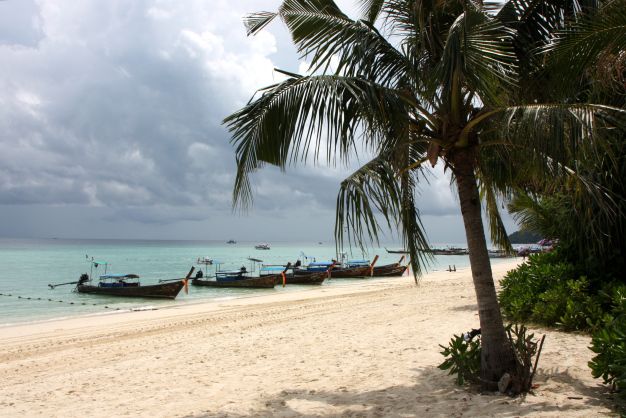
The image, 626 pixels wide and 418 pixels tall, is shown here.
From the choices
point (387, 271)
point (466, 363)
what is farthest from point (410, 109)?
point (387, 271)

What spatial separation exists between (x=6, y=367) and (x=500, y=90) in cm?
967

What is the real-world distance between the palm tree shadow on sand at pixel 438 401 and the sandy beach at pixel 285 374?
0.04 ft

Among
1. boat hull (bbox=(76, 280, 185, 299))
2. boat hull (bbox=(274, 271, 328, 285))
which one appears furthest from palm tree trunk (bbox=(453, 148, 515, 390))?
boat hull (bbox=(274, 271, 328, 285))

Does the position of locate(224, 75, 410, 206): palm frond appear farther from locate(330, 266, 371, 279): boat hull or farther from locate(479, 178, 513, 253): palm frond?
locate(330, 266, 371, 279): boat hull

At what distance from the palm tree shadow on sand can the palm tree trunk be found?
36 cm

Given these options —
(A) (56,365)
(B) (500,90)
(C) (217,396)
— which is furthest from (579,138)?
(A) (56,365)

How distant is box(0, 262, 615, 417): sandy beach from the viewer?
15.4ft

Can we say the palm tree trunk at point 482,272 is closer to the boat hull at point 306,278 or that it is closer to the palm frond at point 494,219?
the palm frond at point 494,219

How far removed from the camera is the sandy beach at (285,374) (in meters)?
4.69

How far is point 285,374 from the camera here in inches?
256

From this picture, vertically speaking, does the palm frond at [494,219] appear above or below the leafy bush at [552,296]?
above

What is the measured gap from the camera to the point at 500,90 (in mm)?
4566

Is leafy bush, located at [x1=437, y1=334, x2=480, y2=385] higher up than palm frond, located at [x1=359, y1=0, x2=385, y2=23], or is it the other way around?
palm frond, located at [x1=359, y1=0, x2=385, y2=23]

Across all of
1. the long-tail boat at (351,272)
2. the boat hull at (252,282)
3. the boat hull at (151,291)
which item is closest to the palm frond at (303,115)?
the boat hull at (151,291)
